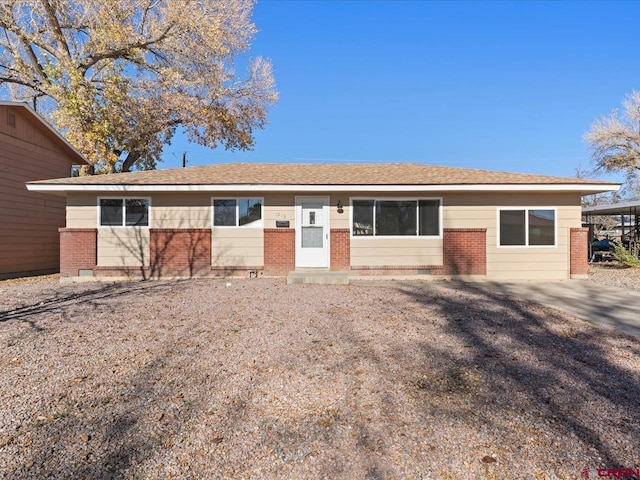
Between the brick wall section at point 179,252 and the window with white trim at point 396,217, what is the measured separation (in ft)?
13.5

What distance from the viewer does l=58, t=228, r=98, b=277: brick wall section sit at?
10273mm

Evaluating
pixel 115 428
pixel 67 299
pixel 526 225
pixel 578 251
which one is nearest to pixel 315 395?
pixel 115 428

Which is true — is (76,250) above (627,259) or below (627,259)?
above

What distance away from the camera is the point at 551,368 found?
3.96 m

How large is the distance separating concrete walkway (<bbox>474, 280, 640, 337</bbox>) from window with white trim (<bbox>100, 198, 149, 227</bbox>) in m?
9.00

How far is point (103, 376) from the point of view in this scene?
147 inches

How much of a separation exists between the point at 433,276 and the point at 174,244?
7.08m

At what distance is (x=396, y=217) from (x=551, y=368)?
22.6 feet

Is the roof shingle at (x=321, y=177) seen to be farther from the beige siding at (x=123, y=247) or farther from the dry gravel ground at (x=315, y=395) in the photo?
the dry gravel ground at (x=315, y=395)

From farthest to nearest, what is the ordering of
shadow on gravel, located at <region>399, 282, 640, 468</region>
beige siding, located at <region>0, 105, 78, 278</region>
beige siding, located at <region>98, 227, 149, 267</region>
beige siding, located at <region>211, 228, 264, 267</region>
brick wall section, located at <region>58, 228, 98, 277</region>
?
beige siding, located at <region>0, 105, 78, 278</region> → beige siding, located at <region>211, 228, 264, 267</region> → beige siding, located at <region>98, 227, 149, 267</region> → brick wall section, located at <region>58, 228, 98, 277</region> → shadow on gravel, located at <region>399, 282, 640, 468</region>

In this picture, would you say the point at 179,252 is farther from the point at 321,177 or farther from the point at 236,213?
the point at 321,177

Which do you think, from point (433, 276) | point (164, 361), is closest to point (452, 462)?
point (164, 361)

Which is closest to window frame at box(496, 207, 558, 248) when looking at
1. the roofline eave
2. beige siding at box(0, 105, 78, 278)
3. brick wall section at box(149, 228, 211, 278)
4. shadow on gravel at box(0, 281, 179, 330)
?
the roofline eave

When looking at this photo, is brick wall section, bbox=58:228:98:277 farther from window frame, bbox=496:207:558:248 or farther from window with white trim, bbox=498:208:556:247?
window with white trim, bbox=498:208:556:247
